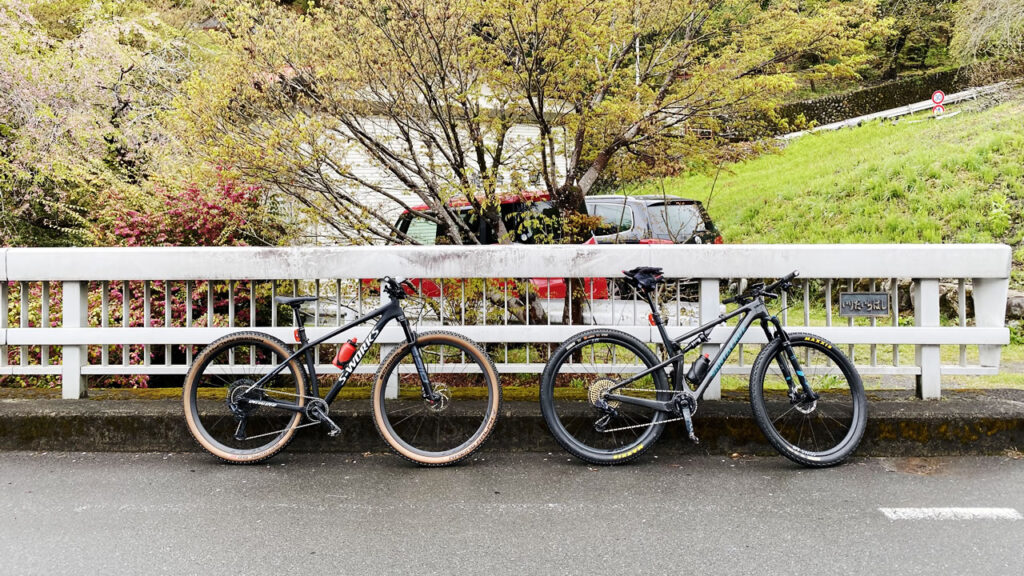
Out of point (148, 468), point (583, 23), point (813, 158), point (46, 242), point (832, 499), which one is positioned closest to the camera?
point (832, 499)

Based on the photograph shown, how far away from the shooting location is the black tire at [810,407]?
4.70 meters

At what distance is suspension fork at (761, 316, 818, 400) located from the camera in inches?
190

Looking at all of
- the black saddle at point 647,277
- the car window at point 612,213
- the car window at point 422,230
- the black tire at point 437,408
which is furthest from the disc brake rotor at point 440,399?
the car window at point 612,213

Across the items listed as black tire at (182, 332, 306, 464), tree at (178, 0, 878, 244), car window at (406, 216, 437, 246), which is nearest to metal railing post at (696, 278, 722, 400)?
tree at (178, 0, 878, 244)

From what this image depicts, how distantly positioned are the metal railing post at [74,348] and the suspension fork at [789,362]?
4481 millimetres

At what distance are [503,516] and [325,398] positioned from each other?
1563 mm

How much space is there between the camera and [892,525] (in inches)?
148

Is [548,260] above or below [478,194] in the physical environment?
below

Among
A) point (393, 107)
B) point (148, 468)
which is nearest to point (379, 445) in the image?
point (148, 468)

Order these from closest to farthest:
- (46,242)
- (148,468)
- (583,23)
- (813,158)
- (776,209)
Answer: (148,468)
(583,23)
(46,242)
(776,209)
(813,158)

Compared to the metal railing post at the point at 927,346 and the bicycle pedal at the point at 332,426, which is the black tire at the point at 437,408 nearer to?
the bicycle pedal at the point at 332,426

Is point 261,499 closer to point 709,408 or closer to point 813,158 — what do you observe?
point 709,408

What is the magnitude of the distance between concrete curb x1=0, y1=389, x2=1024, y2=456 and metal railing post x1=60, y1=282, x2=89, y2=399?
0.22 metres

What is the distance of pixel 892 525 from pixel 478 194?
4699 millimetres
